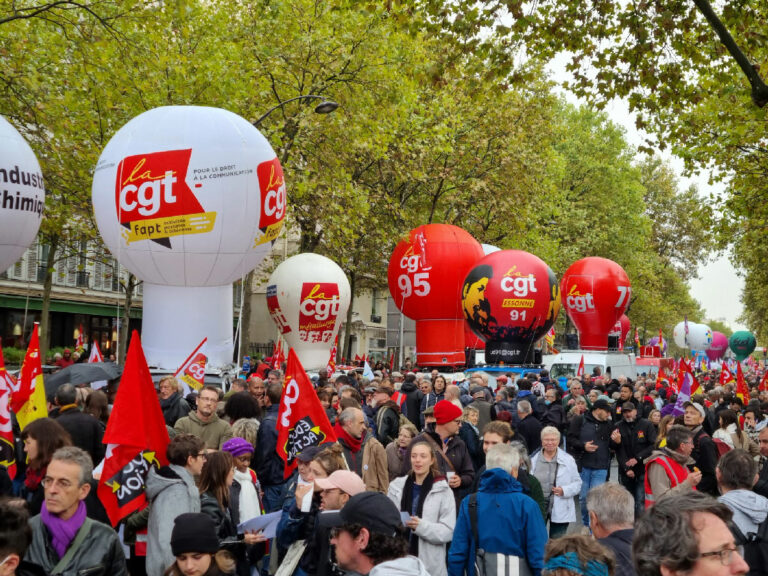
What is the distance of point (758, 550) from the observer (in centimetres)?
554

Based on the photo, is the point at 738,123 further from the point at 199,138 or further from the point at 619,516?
the point at 619,516

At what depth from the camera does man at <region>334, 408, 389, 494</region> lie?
7.72 meters

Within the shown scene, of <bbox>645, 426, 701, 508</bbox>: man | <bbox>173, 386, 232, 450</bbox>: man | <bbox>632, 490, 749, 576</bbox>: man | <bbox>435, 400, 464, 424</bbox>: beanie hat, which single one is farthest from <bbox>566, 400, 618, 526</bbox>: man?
<bbox>632, 490, 749, 576</bbox>: man

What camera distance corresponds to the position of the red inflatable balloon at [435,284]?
2939 centimetres

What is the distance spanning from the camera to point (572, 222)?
47000 mm

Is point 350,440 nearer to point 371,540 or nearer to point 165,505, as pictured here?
point 165,505

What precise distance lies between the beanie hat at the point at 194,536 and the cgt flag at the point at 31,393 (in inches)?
180

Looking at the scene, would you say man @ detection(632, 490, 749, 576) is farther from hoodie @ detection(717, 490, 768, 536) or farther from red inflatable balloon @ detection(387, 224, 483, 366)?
red inflatable balloon @ detection(387, 224, 483, 366)

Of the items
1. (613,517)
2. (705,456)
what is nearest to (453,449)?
(705,456)

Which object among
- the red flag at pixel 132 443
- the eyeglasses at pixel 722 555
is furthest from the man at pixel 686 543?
the red flag at pixel 132 443

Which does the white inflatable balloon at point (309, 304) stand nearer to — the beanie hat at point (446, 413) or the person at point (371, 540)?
the beanie hat at point (446, 413)

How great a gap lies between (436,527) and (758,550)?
2.00m

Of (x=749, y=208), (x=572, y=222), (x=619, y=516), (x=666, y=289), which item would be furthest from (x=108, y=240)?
(x=666, y=289)

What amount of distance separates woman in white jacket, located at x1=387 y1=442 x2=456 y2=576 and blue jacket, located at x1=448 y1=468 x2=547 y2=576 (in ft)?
1.00
